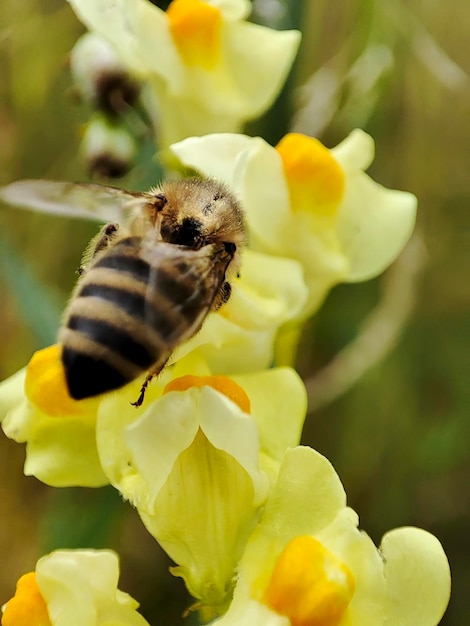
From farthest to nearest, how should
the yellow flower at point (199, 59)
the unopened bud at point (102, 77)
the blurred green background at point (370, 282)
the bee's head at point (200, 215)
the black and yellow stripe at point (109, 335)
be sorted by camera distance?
1. the blurred green background at point (370, 282)
2. the unopened bud at point (102, 77)
3. the yellow flower at point (199, 59)
4. the bee's head at point (200, 215)
5. the black and yellow stripe at point (109, 335)

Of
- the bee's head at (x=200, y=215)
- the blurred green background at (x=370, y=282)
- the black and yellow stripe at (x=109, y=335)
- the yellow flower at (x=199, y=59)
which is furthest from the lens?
the blurred green background at (x=370, y=282)

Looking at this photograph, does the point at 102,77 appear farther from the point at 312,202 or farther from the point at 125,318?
the point at 125,318

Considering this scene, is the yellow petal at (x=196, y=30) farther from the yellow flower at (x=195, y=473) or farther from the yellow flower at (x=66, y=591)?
the yellow flower at (x=66, y=591)

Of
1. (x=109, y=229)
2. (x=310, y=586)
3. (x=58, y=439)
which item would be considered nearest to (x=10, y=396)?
(x=58, y=439)

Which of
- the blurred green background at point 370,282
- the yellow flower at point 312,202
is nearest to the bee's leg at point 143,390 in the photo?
the yellow flower at point 312,202

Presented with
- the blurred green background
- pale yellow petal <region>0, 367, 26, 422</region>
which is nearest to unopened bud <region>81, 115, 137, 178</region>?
the blurred green background

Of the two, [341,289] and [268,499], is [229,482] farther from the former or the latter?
[341,289]

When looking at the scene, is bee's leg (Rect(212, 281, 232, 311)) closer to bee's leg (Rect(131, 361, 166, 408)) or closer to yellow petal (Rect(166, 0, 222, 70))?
bee's leg (Rect(131, 361, 166, 408))
